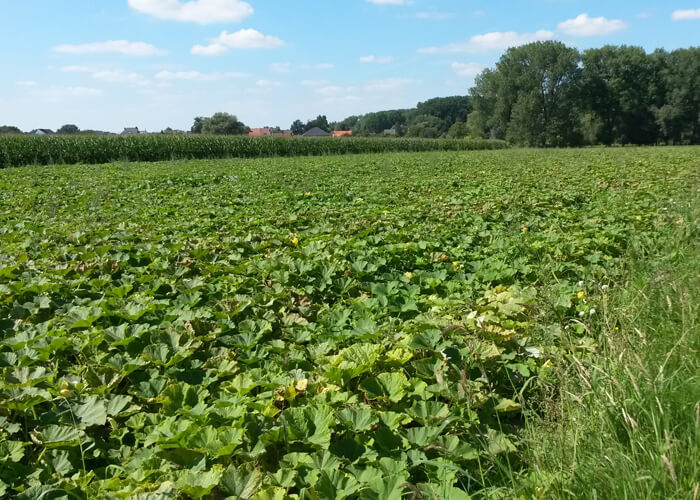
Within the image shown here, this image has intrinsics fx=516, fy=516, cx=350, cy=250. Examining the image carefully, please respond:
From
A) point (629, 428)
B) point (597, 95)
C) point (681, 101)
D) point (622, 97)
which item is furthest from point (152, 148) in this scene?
point (681, 101)

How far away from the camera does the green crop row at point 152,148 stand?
22.7 meters

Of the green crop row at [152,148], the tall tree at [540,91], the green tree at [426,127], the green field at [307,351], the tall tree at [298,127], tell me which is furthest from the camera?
the tall tree at [298,127]

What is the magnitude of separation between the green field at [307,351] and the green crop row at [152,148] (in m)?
18.4

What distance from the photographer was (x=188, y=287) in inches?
140

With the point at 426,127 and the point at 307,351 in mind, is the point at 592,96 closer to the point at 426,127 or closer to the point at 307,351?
the point at 426,127

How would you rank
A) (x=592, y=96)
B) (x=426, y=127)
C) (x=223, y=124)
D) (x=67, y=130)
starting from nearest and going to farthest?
(x=67, y=130)
(x=592, y=96)
(x=223, y=124)
(x=426, y=127)

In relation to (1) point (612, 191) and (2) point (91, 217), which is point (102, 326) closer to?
(2) point (91, 217)

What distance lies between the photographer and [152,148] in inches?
1062

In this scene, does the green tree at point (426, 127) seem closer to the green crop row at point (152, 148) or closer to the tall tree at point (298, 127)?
the tall tree at point (298, 127)

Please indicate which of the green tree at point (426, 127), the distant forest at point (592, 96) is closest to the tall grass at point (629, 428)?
the distant forest at point (592, 96)

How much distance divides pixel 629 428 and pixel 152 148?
28297 millimetres

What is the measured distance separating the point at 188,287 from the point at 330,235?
7.32ft

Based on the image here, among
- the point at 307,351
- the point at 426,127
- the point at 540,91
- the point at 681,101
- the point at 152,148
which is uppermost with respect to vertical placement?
the point at 540,91

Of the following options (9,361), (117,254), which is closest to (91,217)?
(117,254)
